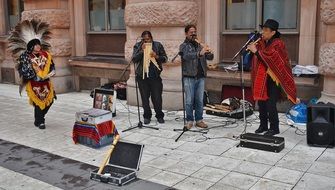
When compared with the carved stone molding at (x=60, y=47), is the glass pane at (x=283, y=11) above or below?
above

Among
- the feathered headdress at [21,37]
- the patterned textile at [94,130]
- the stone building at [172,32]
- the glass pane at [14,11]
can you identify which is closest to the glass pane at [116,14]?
the stone building at [172,32]

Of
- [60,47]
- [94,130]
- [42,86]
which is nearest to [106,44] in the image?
[60,47]

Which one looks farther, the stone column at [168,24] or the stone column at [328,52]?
the stone column at [168,24]

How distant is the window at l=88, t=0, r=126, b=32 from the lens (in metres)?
11.6

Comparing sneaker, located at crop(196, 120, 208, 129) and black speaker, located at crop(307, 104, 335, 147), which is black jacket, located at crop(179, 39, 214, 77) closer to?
sneaker, located at crop(196, 120, 208, 129)

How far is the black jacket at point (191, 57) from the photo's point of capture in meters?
7.23

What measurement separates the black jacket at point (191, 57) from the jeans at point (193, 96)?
0.57 feet

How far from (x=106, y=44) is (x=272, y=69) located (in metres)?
6.37

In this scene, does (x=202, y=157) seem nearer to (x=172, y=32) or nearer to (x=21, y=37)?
(x=172, y=32)

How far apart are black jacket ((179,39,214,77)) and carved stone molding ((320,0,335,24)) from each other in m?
2.29

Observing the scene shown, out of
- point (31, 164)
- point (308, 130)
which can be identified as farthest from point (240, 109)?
point (31, 164)

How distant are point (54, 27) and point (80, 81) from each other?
1.81 meters

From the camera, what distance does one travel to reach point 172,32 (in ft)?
30.4

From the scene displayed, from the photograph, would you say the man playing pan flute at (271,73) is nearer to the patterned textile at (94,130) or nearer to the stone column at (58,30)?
the patterned textile at (94,130)
